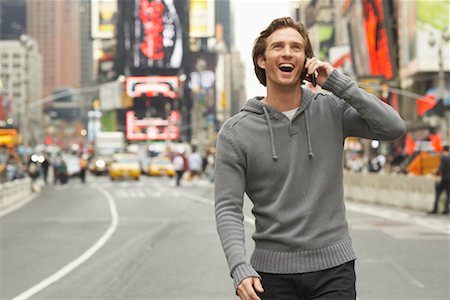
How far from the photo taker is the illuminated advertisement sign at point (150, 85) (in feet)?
568

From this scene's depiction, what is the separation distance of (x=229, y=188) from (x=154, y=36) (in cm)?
16466

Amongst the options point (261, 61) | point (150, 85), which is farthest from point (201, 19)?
point (261, 61)

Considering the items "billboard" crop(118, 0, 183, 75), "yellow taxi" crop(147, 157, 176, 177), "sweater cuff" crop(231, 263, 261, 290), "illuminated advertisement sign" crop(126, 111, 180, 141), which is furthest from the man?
"billboard" crop(118, 0, 183, 75)

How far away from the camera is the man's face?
4453 millimetres

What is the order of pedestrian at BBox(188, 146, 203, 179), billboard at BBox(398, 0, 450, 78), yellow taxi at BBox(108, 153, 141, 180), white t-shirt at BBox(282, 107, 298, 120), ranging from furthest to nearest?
billboard at BBox(398, 0, 450, 78)
yellow taxi at BBox(108, 153, 141, 180)
pedestrian at BBox(188, 146, 203, 179)
white t-shirt at BBox(282, 107, 298, 120)

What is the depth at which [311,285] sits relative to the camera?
4.41m

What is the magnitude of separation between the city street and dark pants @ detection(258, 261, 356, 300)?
6616 mm

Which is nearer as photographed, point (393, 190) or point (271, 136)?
point (271, 136)

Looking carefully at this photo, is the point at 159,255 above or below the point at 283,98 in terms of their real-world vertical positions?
below

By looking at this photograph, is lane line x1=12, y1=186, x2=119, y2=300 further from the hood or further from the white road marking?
the hood

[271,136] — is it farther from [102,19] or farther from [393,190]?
[102,19]

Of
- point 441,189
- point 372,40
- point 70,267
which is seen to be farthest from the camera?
point 372,40

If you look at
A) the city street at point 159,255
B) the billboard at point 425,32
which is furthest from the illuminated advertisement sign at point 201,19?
the city street at point 159,255

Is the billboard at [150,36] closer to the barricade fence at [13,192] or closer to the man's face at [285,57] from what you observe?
the barricade fence at [13,192]
